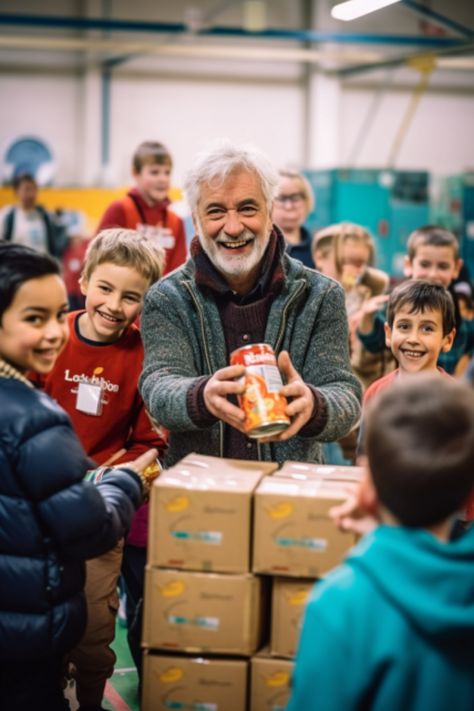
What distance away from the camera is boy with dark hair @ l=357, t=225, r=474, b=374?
4711 millimetres

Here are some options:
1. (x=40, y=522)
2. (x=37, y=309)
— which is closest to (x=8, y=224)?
(x=37, y=309)

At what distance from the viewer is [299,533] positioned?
214 centimetres

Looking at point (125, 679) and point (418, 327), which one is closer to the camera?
point (125, 679)

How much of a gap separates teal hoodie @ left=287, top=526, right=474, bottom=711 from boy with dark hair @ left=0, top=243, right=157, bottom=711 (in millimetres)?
751

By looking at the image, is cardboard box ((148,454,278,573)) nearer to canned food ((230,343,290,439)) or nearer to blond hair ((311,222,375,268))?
canned food ((230,343,290,439))

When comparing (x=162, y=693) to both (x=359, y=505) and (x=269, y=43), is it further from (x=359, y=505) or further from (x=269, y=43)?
(x=269, y=43)

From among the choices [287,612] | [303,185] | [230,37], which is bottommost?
[287,612]

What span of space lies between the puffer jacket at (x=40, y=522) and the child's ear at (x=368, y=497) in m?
0.70

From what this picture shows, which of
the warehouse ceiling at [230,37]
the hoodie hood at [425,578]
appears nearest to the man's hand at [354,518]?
the hoodie hood at [425,578]

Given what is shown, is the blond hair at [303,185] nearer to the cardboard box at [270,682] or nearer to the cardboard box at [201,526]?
the cardboard box at [201,526]

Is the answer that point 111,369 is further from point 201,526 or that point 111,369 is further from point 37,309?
point 201,526

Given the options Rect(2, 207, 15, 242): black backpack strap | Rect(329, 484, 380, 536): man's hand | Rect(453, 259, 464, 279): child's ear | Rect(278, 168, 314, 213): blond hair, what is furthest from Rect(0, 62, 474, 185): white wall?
Rect(329, 484, 380, 536): man's hand

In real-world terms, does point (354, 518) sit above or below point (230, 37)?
below

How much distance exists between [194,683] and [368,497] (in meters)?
0.72
